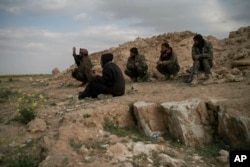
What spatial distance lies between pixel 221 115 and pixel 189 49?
7.68 metres

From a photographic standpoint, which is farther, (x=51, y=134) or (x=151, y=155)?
(x=51, y=134)

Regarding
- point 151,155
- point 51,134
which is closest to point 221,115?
point 151,155

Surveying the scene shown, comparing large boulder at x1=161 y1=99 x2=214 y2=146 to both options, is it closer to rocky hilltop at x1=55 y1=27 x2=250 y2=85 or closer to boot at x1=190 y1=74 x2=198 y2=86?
boot at x1=190 y1=74 x2=198 y2=86

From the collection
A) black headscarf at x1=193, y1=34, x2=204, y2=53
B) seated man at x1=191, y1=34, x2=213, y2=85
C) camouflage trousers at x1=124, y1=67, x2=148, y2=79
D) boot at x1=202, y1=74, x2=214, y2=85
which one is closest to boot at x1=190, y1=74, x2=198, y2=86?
seated man at x1=191, y1=34, x2=213, y2=85

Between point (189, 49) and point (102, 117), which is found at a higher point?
point (189, 49)

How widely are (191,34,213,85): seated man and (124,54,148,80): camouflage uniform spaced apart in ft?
6.02

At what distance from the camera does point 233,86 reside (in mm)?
7598

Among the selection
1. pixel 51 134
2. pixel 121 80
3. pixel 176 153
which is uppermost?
pixel 121 80

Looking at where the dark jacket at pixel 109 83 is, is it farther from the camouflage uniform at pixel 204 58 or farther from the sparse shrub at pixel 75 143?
the sparse shrub at pixel 75 143

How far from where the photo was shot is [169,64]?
9.48 m

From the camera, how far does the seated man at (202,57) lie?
842 cm

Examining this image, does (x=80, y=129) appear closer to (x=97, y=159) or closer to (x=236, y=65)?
(x=97, y=159)

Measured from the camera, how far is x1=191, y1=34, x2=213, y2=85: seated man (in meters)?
8.42

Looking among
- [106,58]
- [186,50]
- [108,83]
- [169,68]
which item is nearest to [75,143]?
[108,83]
